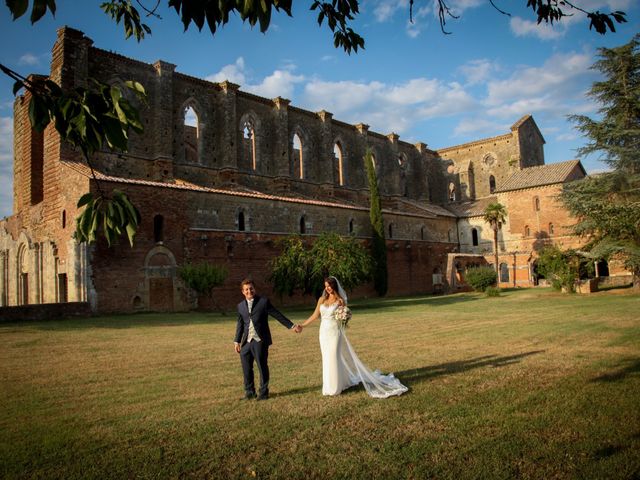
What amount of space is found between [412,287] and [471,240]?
39.5 feet

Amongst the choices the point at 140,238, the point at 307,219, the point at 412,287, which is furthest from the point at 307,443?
the point at 412,287

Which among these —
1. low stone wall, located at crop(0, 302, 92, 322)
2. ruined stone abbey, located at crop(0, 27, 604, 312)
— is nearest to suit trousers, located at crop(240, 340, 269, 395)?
low stone wall, located at crop(0, 302, 92, 322)

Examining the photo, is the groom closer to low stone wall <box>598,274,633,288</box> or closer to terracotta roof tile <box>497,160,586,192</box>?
low stone wall <box>598,274,633,288</box>

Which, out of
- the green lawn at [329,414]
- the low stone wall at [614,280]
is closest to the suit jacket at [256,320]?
the green lawn at [329,414]

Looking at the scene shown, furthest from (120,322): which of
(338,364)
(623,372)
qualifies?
(623,372)

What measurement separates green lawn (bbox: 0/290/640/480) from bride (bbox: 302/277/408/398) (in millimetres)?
196

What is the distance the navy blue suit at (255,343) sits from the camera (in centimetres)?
676

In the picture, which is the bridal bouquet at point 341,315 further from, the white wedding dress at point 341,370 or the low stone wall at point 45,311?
the low stone wall at point 45,311

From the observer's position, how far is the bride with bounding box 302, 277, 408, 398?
6801 mm

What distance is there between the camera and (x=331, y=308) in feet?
23.8

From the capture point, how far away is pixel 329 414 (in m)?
5.84

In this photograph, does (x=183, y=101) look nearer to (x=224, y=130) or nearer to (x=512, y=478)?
(x=224, y=130)

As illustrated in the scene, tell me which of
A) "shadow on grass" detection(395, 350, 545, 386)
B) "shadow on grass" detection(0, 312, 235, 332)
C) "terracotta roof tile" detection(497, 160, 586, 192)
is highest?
"terracotta roof tile" detection(497, 160, 586, 192)

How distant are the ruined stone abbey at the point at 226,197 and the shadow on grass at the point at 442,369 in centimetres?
1637
